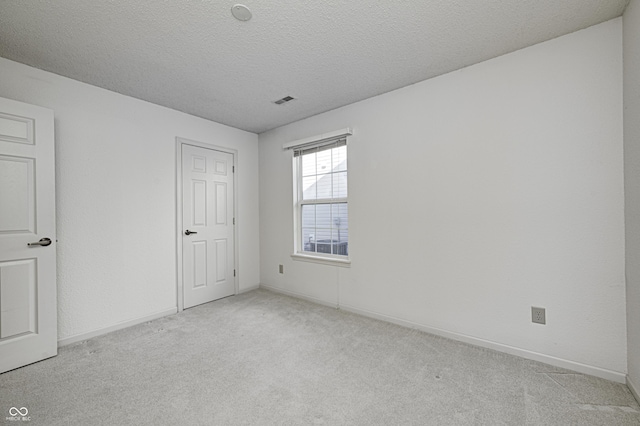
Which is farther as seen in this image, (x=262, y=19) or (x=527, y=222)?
(x=527, y=222)

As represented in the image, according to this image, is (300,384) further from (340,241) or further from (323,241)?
(323,241)

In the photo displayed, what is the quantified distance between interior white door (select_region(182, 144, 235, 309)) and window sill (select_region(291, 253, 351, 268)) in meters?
1.01

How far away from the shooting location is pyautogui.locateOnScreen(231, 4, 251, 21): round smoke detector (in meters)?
1.76

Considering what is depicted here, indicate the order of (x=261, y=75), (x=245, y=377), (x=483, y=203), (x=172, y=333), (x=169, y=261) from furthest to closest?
1. (x=169, y=261)
2. (x=172, y=333)
3. (x=261, y=75)
4. (x=483, y=203)
5. (x=245, y=377)

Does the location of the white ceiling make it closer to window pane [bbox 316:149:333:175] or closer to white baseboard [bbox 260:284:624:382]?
window pane [bbox 316:149:333:175]

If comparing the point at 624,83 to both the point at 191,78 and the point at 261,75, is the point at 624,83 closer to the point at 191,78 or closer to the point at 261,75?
the point at 261,75

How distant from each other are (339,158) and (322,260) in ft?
4.40

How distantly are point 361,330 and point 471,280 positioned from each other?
1.16 metres

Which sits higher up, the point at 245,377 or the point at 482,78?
the point at 482,78

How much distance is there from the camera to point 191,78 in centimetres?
265

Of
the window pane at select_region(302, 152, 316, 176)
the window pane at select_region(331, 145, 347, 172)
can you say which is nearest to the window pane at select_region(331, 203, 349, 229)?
the window pane at select_region(331, 145, 347, 172)

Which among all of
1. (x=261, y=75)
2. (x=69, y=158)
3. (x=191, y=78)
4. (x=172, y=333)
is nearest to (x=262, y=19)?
(x=261, y=75)

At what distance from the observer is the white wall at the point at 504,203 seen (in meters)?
1.97

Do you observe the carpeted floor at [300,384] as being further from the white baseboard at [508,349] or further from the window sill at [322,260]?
the window sill at [322,260]
